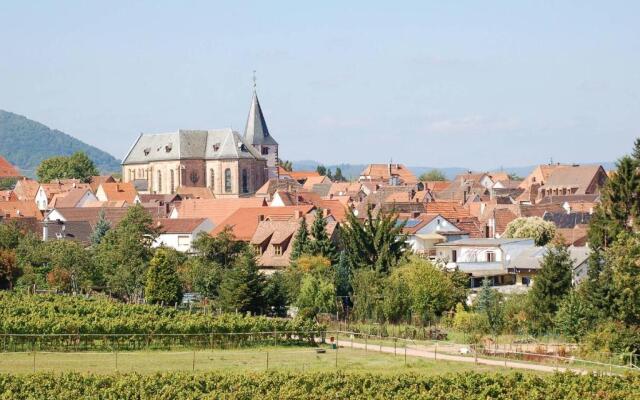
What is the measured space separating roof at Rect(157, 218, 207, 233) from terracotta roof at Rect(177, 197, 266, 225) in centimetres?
254

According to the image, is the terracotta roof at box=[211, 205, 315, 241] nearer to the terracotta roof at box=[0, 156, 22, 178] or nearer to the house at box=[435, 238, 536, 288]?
the house at box=[435, 238, 536, 288]

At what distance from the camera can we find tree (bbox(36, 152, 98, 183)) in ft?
597

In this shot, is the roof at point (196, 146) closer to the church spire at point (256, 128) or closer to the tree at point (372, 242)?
the church spire at point (256, 128)

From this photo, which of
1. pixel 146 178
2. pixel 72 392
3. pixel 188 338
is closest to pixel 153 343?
pixel 188 338

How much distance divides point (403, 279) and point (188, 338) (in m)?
13.5

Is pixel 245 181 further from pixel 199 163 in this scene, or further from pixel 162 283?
pixel 162 283

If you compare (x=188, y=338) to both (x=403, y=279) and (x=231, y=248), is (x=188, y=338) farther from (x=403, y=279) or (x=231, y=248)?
(x=231, y=248)

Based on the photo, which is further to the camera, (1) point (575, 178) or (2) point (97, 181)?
(2) point (97, 181)

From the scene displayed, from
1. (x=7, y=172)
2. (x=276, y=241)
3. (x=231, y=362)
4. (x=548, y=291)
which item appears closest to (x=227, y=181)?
(x=7, y=172)

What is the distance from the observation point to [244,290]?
57.7 metres

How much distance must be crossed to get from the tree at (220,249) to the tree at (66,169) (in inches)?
4389

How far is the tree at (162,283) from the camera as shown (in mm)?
62312

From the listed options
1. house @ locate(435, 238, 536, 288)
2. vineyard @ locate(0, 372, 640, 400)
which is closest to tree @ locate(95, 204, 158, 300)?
house @ locate(435, 238, 536, 288)

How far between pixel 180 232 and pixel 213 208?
11424mm
